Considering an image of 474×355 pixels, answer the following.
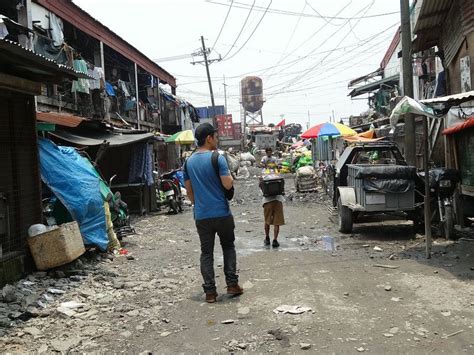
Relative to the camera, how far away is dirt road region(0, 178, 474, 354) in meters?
4.07

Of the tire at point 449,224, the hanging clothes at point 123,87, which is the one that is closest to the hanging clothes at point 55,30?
the hanging clothes at point 123,87

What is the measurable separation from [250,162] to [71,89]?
25.7 metres

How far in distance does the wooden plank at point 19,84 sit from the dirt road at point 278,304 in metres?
2.59

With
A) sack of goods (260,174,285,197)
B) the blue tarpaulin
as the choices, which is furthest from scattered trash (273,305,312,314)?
the blue tarpaulin

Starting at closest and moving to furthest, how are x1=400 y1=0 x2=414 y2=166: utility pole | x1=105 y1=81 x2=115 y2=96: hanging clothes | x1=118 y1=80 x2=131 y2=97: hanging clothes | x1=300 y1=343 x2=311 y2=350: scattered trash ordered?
x1=300 y1=343 x2=311 y2=350: scattered trash, x1=400 y1=0 x2=414 y2=166: utility pole, x1=105 y1=81 x2=115 y2=96: hanging clothes, x1=118 y1=80 x2=131 y2=97: hanging clothes

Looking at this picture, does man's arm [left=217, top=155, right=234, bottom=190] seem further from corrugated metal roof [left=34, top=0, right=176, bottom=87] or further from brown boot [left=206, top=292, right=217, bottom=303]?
corrugated metal roof [left=34, top=0, right=176, bottom=87]

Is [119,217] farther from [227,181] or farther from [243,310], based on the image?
[243,310]

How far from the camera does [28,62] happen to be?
5852 mm

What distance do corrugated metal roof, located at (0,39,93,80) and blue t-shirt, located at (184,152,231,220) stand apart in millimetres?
2342

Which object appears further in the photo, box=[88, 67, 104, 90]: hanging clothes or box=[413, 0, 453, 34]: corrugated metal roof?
box=[88, 67, 104, 90]: hanging clothes

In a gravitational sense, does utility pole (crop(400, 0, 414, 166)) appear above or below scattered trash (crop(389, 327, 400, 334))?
above

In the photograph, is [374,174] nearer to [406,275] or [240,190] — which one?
[406,275]

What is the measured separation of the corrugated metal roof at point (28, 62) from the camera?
5.05 m

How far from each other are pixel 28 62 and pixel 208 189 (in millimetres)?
2885
